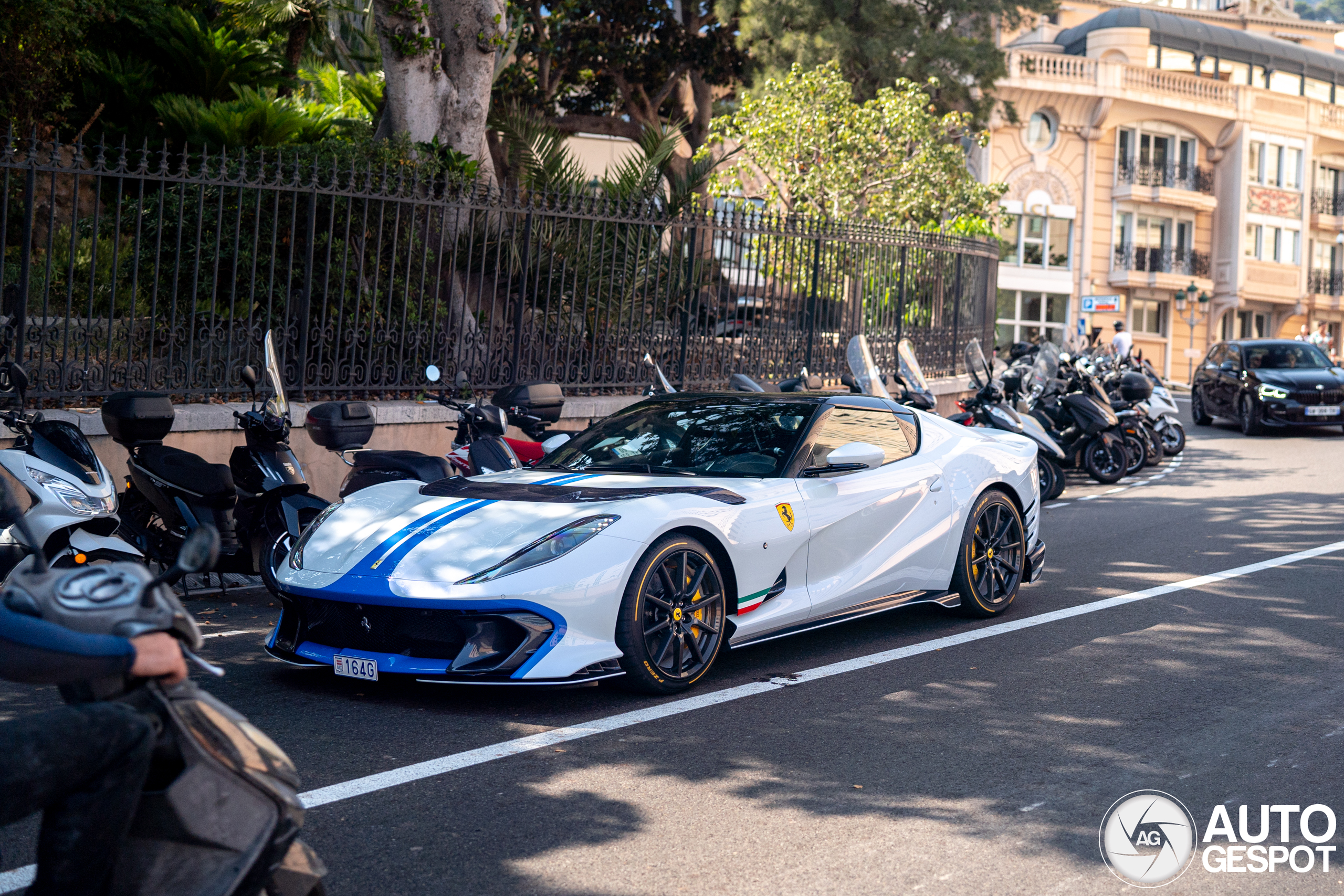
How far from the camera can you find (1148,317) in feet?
173

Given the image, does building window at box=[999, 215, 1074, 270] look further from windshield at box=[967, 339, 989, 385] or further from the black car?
windshield at box=[967, 339, 989, 385]

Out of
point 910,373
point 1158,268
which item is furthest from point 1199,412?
point 1158,268

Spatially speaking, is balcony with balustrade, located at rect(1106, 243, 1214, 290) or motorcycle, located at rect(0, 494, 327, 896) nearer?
motorcycle, located at rect(0, 494, 327, 896)

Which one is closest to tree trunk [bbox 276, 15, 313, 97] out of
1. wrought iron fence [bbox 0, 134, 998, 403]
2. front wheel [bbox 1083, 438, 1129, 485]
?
wrought iron fence [bbox 0, 134, 998, 403]

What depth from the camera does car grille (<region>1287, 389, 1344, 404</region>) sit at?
832 inches

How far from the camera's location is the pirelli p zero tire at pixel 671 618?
5598 millimetres

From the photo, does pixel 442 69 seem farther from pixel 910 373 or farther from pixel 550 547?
pixel 550 547

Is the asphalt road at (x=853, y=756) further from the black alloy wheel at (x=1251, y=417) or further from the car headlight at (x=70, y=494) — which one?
the black alloy wheel at (x=1251, y=417)

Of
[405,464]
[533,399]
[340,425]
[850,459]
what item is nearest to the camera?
[850,459]

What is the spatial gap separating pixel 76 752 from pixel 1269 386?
853 inches

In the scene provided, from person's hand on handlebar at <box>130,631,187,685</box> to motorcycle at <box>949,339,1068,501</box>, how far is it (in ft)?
36.1

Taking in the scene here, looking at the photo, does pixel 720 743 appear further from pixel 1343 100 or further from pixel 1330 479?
pixel 1343 100

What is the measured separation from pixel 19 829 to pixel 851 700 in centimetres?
327

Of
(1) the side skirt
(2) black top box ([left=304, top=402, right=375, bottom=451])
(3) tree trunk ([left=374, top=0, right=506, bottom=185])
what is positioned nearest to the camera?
(1) the side skirt
